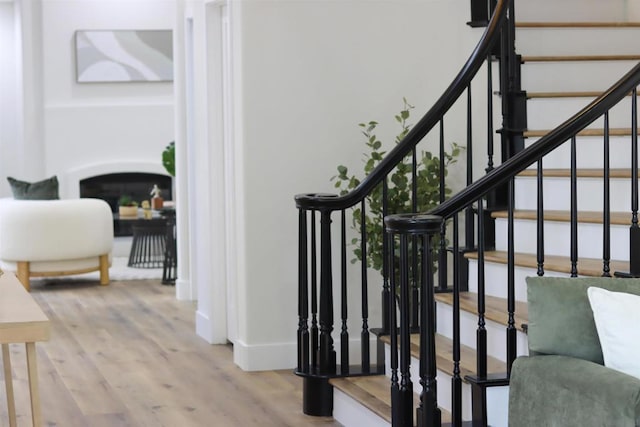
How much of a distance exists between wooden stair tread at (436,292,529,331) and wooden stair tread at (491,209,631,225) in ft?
1.29

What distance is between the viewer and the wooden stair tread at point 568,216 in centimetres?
432

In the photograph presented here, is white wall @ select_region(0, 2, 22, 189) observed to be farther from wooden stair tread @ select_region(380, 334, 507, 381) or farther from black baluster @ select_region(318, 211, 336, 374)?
wooden stair tread @ select_region(380, 334, 507, 381)

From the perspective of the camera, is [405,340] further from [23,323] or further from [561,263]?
[23,323]

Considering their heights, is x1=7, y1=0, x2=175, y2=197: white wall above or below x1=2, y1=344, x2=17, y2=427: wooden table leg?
above

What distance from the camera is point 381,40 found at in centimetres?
596

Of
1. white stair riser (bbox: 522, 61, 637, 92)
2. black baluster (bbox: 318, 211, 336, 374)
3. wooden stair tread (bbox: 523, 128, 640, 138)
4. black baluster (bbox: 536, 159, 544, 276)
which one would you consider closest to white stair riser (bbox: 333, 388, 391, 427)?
black baluster (bbox: 318, 211, 336, 374)

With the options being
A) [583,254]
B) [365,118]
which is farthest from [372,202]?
[583,254]

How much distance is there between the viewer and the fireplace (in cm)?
1147

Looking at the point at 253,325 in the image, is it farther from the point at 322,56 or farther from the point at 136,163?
the point at 136,163

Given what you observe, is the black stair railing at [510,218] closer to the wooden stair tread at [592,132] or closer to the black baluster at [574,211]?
the black baluster at [574,211]

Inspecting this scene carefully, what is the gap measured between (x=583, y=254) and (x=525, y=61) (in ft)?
4.46

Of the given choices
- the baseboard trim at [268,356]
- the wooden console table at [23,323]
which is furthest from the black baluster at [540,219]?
the baseboard trim at [268,356]

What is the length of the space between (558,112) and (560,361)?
2421 mm

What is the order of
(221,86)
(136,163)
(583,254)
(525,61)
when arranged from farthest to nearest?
(136,163) → (221,86) → (525,61) → (583,254)
